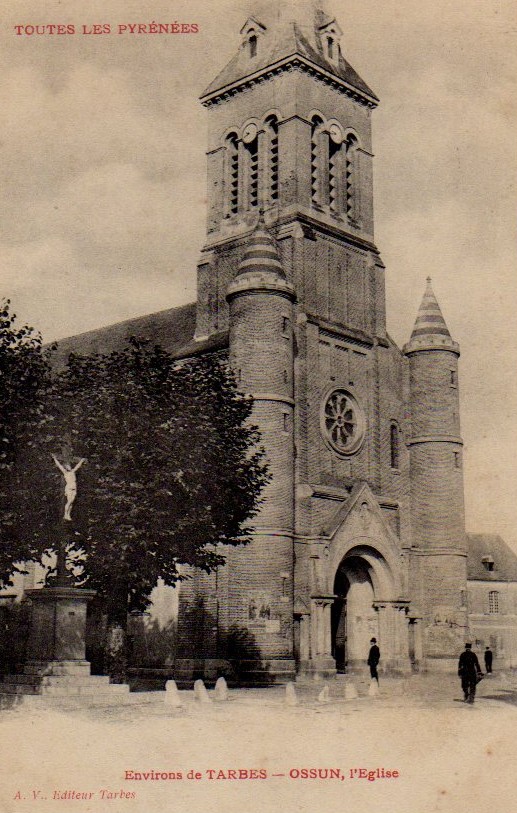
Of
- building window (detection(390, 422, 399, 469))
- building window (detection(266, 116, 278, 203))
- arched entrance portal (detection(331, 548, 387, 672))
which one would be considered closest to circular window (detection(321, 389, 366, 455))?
building window (detection(390, 422, 399, 469))

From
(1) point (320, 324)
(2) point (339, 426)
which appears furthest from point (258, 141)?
(2) point (339, 426)

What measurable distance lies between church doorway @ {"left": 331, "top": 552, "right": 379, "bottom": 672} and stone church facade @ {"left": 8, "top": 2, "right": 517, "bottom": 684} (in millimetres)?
71

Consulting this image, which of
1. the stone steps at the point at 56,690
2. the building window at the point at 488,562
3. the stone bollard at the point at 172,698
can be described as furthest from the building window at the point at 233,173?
the building window at the point at 488,562

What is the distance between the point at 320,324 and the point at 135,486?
16.6 metres

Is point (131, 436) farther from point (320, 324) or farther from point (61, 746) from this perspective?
point (320, 324)

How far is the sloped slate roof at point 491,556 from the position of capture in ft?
221

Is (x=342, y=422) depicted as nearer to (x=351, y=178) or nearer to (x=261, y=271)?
(x=261, y=271)

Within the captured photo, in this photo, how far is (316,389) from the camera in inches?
1529

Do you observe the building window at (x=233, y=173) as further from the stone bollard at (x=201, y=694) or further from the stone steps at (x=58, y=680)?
the stone steps at (x=58, y=680)

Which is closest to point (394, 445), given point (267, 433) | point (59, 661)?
point (267, 433)

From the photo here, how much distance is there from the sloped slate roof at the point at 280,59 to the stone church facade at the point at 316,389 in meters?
0.08

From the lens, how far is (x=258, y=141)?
141 feet

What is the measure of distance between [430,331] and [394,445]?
18.1 feet

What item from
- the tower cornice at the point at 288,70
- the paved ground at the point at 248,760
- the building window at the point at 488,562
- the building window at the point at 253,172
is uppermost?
the tower cornice at the point at 288,70
